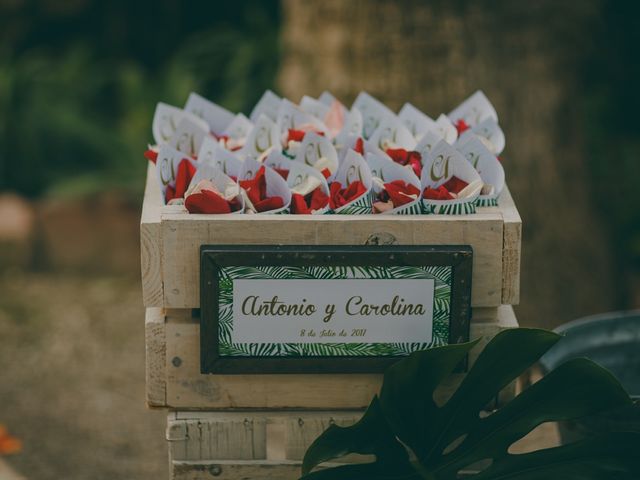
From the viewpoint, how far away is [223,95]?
673cm

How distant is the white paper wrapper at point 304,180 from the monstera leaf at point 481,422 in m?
0.38

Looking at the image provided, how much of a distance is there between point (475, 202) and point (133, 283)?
368 centimetres

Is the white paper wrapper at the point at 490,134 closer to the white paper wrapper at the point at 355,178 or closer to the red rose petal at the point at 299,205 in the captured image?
the white paper wrapper at the point at 355,178

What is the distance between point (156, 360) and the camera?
1.98 m

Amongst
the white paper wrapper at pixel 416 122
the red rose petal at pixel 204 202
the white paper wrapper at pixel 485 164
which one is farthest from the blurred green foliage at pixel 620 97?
the red rose petal at pixel 204 202

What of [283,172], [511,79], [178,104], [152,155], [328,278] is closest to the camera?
[328,278]

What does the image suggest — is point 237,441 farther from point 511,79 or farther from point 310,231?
point 511,79

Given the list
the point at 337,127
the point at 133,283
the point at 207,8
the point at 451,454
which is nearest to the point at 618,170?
the point at 133,283

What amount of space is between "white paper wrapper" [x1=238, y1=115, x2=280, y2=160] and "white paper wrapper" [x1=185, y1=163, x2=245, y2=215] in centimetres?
23

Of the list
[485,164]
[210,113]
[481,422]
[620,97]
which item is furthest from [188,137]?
[620,97]

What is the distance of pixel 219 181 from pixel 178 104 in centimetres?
435

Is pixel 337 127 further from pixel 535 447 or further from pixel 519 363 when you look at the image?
pixel 535 447

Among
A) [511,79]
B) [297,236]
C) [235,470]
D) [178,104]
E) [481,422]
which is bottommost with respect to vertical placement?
[178,104]

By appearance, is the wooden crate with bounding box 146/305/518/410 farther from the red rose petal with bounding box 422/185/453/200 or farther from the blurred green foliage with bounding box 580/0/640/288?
the blurred green foliage with bounding box 580/0/640/288
